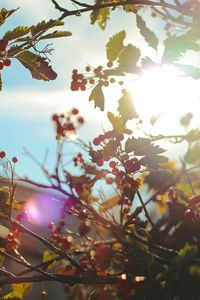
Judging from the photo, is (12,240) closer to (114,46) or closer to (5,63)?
(5,63)

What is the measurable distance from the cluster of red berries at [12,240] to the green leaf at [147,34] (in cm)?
210

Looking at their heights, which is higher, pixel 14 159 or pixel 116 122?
pixel 116 122

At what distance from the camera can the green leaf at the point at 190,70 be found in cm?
357

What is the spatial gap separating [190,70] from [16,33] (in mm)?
1492

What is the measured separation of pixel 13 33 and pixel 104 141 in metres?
1.19

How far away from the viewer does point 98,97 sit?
4.14m

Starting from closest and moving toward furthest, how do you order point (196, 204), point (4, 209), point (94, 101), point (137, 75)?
point (4, 209) < point (196, 204) < point (137, 75) < point (94, 101)

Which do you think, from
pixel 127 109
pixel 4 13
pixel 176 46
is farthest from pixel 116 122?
pixel 4 13

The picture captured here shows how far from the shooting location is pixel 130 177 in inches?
132

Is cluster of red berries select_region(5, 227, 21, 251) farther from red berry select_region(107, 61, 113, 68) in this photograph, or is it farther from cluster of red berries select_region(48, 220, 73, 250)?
red berry select_region(107, 61, 113, 68)

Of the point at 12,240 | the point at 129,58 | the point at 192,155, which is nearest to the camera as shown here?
the point at 192,155

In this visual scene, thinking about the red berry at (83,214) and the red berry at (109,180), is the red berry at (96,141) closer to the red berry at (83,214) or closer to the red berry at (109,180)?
the red berry at (109,180)

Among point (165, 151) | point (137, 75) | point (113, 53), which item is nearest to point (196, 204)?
point (165, 151)

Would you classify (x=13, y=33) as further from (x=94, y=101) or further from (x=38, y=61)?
(x=94, y=101)
